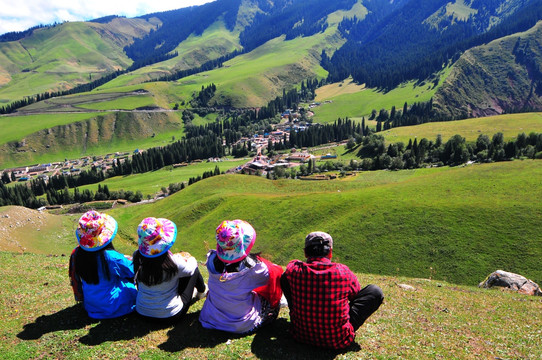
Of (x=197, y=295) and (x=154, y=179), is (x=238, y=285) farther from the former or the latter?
(x=154, y=179)

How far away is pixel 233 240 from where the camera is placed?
10797 millimetres

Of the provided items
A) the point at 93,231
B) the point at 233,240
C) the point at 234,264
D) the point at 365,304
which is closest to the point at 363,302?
the point at 365,304

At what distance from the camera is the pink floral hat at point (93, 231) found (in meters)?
11.6

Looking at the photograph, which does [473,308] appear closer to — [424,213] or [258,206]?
[424,213]

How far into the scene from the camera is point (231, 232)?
35.3 ft

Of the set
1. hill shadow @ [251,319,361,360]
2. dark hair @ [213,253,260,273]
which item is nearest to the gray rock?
hill shadow @ [251,319,361,360]

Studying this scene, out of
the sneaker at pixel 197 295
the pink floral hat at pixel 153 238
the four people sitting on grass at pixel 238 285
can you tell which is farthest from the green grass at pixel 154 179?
the four people sitting on grass at pixel 238 285

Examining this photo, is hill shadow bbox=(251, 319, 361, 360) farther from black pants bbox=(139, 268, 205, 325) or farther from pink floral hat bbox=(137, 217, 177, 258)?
pink floral hat bbox=(137, 217, 177, 258)

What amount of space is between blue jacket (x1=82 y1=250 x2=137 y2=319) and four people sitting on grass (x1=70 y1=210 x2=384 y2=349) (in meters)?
0.04

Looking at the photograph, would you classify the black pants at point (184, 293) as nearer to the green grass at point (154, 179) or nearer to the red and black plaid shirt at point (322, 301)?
the red and black plaid shirt at point (322, 301)

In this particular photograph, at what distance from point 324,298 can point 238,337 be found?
414cm

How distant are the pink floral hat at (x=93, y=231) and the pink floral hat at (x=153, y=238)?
139 cm

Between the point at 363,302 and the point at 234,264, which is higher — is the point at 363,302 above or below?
below

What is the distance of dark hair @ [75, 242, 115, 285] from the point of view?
12.2m
